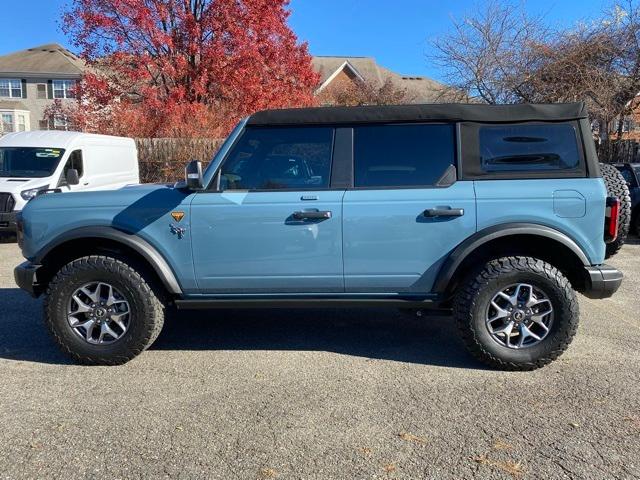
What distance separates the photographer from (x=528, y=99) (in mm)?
16844

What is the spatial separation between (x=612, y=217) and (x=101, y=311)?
156 inches

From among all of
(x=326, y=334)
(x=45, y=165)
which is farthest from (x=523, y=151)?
(x=45, y=165)

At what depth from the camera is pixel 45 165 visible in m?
10.5

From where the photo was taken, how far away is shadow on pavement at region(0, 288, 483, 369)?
4531mm

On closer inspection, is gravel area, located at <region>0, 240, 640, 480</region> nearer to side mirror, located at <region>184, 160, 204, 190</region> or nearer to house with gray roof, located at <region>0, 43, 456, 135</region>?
side mirror, located at <region>184, 160, 204, 190</region>

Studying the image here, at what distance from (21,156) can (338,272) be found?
30.0 ft

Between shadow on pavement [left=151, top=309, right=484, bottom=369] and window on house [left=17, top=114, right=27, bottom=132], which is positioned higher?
window on house [left=17, top=114, right=27, bottom=132]

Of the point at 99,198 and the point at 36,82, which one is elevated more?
the point at 36,82

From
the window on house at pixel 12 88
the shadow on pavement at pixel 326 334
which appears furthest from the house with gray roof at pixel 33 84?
the shadow on pavement at pixel 326 334

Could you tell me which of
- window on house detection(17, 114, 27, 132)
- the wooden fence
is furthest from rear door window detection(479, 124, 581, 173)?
window on house detection(17, 114, 27, 132)

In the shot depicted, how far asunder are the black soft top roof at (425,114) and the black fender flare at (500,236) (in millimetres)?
831

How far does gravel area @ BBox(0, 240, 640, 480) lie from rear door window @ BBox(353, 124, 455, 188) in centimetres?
145

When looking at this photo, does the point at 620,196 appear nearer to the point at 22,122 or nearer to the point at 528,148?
the point at 528,148

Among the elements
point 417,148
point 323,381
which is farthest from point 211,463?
point 417,148
